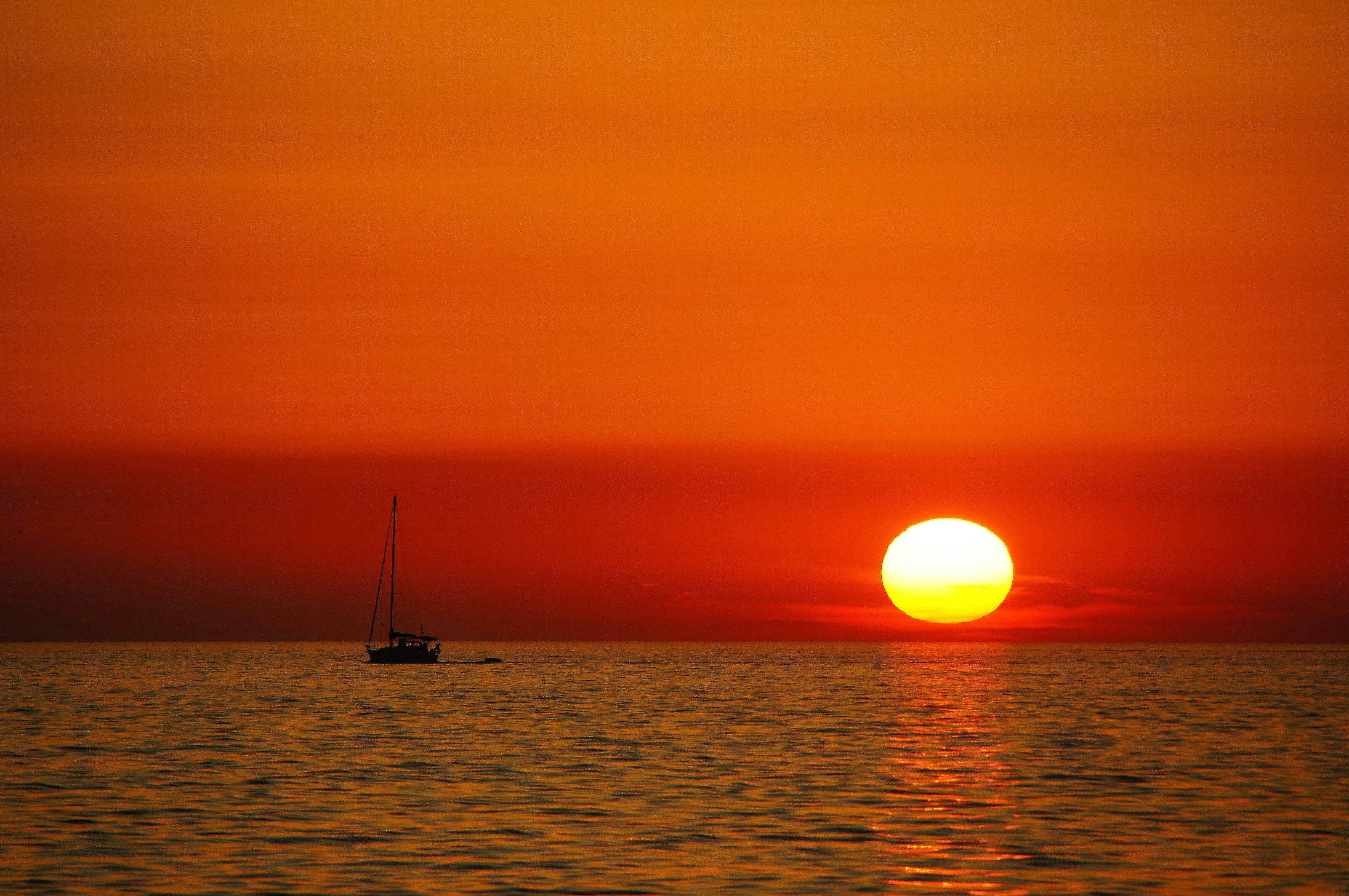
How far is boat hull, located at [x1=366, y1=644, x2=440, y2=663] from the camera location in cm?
18325

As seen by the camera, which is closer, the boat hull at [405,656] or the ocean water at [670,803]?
the ocean water at [670,803]

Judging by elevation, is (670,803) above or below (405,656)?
below

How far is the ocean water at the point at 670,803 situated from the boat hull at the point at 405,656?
92.1 m

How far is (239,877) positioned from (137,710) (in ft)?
220

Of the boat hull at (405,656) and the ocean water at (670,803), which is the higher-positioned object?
the boat hull at (405,656)

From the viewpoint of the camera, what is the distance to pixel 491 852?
109 ft

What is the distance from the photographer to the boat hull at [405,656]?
183250 mm

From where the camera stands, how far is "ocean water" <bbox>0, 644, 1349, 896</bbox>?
3073 cm

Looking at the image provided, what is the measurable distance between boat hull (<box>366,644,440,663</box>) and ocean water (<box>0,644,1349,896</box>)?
302 feet

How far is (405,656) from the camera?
185 meters

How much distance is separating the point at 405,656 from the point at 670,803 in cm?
14755

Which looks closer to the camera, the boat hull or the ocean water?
the ocean water

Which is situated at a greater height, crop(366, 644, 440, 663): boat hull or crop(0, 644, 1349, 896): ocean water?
crop(366, 644, 440, 663): boat hull

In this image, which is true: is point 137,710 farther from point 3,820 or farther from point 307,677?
point 307,677
